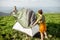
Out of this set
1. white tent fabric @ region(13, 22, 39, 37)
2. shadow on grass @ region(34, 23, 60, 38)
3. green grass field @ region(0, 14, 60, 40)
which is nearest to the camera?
white tent fabric @ region(13, 22, 39, 37)

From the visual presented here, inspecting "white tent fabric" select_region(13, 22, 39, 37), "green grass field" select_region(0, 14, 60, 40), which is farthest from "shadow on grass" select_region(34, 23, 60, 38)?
"white tent fabric" select_region(13, 22, 39, 37)

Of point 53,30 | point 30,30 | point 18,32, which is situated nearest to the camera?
point 30,30

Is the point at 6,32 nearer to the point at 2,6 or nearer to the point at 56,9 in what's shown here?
the point at 2,6

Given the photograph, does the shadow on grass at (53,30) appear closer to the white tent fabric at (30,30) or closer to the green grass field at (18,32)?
the green grass field at (18,32)

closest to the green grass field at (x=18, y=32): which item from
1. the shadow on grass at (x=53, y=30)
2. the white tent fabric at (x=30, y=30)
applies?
the shadow on grass at (x=53, y=30)

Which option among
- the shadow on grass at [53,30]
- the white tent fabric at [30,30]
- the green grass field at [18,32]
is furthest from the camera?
the shadow on grass at [53,30]

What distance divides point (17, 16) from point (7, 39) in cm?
109

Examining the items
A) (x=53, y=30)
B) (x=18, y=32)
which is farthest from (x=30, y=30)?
(x=53, y=30)

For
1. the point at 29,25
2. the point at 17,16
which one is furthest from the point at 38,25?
the point at 17,16

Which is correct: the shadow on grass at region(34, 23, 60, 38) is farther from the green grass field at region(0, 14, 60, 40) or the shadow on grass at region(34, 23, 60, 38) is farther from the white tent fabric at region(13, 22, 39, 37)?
the white tent fabric at region(13, 22, 39, 37)

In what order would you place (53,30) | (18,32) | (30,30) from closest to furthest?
(30,30) → (18,32) → (53,30)

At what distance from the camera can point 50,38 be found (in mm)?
9633

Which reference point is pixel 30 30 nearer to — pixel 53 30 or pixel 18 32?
pixel 18 32

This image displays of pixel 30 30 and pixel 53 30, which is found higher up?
pixel 30 30
